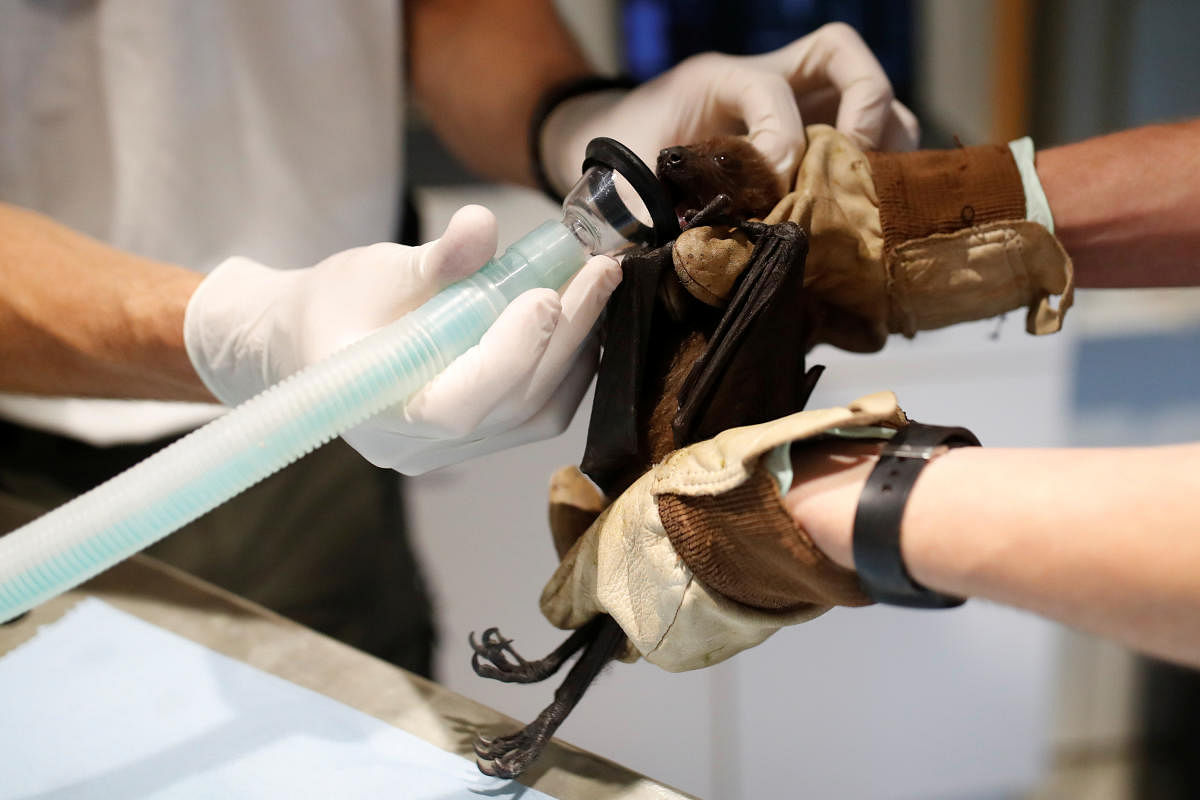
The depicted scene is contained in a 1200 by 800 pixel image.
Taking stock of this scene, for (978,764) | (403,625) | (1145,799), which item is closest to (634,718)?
(403,625)

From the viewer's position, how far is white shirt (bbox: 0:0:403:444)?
782 mm

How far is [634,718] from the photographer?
1044 mm

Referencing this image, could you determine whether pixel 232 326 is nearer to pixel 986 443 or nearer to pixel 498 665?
pixel 498 665

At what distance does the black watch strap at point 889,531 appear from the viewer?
0.37 m

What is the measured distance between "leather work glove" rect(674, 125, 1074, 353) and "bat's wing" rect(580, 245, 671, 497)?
0.35ft

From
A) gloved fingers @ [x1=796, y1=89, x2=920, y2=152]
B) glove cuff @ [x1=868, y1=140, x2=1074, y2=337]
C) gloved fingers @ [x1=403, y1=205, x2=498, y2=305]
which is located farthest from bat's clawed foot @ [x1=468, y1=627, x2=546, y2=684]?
gloved fingers @ [x1=796, y1=89, x2=920, y2=152]

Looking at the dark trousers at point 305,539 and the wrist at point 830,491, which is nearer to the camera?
the wrist at point 830,491

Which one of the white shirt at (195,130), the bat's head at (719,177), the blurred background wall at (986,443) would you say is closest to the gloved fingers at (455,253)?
the bat's head at (719,177)

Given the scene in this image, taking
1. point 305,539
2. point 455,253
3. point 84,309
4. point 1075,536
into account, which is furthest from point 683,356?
point 305,539

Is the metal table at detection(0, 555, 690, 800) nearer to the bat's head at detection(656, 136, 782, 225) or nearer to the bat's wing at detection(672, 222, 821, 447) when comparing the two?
the bat's wing at detection(672, 222, 821, 447)

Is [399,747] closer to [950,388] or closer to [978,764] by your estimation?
[950,388]

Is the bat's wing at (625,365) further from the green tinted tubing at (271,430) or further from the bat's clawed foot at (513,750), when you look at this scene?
the bat's clawed foot at (513,750)

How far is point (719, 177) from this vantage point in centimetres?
51

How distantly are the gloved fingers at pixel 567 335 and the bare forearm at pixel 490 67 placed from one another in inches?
14.4
